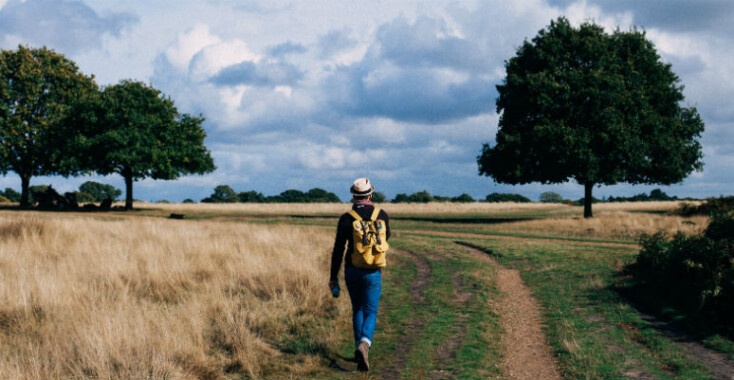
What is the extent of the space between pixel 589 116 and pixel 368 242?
34.1m

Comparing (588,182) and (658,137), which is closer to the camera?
(658,137)

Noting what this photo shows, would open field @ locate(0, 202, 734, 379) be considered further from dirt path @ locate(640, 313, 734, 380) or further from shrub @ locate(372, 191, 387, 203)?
shrub @ locate(372, 191, 387, 203)

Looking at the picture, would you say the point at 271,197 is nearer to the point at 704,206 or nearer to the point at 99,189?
the point at 99,189

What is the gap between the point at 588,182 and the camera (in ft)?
134

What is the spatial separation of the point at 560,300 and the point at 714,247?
3.60 m

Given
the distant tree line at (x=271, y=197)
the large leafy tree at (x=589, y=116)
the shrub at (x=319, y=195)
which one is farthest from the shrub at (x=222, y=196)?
the large leafy tree at (x=589, y=116)

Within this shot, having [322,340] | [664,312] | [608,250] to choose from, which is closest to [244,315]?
[322,340]

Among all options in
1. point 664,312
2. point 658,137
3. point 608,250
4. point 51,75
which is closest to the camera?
point 664,312

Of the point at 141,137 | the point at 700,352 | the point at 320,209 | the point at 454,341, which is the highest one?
the point at 141,137

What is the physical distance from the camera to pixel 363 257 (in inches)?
290

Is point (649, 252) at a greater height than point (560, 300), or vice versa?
point (649, 252)

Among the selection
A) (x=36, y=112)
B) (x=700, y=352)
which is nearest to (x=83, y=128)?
(x=36, y=112)

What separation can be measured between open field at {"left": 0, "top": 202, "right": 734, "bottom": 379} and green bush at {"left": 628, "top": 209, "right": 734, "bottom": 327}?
1113 millimetres

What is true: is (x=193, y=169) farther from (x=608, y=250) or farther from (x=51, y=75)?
(x=608, y=250)
